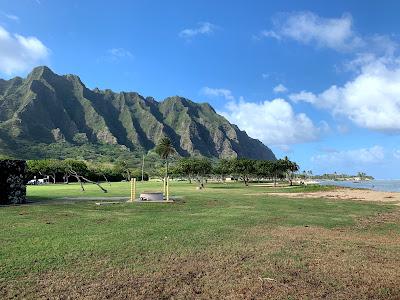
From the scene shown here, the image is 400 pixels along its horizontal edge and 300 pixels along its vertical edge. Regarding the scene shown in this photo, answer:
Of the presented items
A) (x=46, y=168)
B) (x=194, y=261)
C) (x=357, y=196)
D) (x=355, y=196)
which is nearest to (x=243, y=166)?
(x=357, y=196)

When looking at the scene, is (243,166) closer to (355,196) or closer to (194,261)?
(355,196)

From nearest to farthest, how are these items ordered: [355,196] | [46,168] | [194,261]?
[194,261]
[355,196]
[46,168]

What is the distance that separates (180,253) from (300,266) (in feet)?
11.4

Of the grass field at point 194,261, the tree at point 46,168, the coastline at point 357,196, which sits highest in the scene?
the tree at point 46,168

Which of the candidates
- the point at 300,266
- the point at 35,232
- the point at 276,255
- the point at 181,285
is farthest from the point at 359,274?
the point at 35,232

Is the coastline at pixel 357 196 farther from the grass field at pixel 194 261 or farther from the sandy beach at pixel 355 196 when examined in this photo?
the grass field at pixel 194 261

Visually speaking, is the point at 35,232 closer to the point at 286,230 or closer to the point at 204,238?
the point at 204,238

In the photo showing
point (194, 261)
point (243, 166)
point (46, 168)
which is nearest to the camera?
point (194, 261)

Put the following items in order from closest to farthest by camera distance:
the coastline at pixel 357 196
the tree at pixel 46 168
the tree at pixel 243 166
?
the coastline at pixel 357 196
the tree at pixel 243 166
the tree at pixel 46 168

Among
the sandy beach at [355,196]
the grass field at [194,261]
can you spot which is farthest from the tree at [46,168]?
A: the grass field at [194,261]

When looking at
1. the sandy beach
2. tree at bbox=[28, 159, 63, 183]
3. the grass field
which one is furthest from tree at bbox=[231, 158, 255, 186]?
the grass field

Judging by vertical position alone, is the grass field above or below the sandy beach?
below

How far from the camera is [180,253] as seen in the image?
11703 mm

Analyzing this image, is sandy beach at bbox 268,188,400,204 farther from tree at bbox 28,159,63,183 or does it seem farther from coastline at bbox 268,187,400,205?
tree at bbox 28,159,63,183
